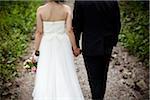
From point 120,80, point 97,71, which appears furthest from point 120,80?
point 97,71

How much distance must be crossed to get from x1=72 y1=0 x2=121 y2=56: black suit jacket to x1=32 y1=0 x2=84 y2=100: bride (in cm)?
17

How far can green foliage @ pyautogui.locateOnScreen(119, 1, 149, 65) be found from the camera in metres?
9.61

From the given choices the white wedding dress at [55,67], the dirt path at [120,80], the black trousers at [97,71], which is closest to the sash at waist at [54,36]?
the white wedding dress at [55,67]

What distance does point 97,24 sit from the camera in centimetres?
645

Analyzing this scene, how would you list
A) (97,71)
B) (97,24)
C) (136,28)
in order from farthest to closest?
(136,28), (97,71), (97,24)

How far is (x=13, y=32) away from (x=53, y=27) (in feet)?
14.2

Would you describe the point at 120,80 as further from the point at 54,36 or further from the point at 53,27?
the point at 53,27

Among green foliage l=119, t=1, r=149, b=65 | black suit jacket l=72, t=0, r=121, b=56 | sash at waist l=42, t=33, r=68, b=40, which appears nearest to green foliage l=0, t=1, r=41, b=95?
sash at waist l=42, t=33, r=68, b=40

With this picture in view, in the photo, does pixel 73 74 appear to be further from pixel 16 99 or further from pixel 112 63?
pixel 112 63

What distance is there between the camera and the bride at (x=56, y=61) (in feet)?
21.8

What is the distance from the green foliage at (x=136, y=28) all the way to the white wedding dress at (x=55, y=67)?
8.92 feet

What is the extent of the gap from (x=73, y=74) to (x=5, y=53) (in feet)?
9.44

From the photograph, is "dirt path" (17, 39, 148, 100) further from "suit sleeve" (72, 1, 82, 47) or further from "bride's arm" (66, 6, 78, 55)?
"suit sleeve" (72, 1, 82, 47)

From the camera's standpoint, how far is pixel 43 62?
6.72 meters
